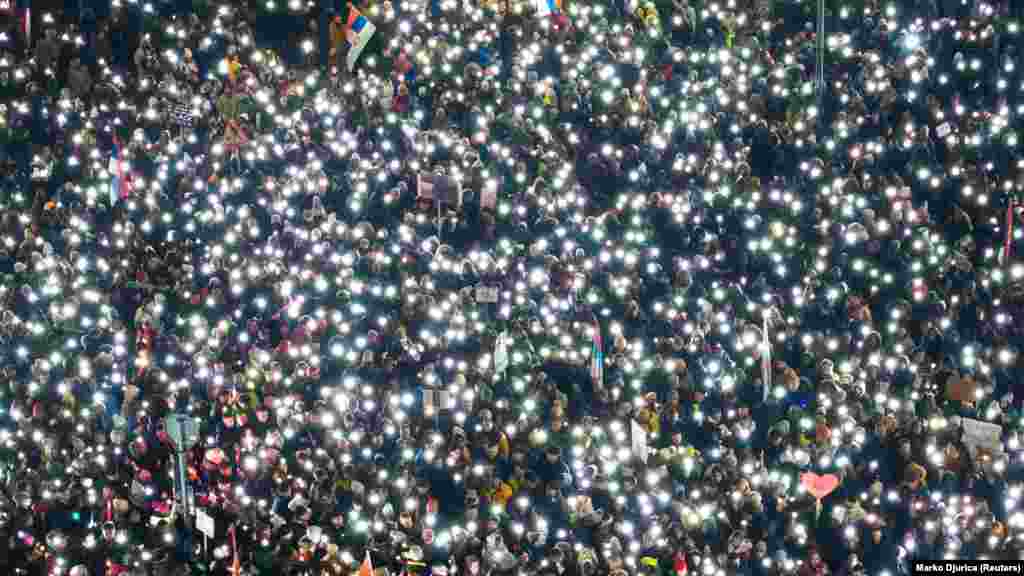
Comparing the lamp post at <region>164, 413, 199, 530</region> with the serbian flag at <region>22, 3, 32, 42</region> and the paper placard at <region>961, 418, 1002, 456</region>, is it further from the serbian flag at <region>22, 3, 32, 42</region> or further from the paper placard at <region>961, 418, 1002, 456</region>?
the serbian flag at <region>22, 3, 32, 42</region>

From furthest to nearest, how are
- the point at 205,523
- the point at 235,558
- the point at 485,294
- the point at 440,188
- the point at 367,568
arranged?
the point at 440,188 < the point at 485,294 < the point at 235,558 < the point at 205,523 < the point at 367,568

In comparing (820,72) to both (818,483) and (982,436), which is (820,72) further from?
(818,483)

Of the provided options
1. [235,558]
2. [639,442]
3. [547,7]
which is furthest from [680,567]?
[547,7]

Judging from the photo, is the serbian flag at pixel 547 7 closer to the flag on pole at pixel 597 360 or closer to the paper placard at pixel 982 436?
the flag on pole at pixel 597 360

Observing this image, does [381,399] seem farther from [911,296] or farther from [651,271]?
[911,296]

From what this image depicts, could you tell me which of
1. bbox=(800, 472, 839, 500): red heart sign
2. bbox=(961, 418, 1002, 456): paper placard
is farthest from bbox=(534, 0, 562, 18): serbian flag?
bbox=(800, 472, 839, 500): red heart sign
